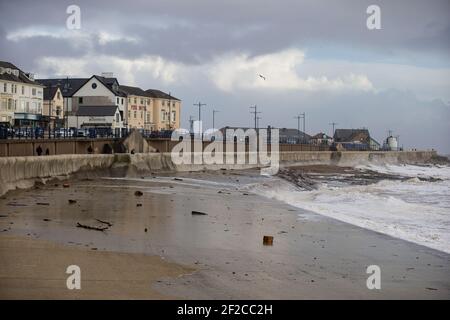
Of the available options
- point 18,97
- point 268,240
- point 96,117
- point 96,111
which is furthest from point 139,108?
point 268,240

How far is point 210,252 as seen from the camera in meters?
11.5

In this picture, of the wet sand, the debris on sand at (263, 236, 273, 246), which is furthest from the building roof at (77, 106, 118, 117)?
the debris on sand at (263, 236, 273, 246)

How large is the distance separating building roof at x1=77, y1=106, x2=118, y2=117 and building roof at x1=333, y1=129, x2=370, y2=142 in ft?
267

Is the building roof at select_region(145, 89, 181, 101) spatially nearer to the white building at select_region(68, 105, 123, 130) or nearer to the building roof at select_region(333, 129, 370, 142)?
the white building at select_region(68, 105, 123, 130)

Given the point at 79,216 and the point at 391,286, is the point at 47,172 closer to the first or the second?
the point at 79,216

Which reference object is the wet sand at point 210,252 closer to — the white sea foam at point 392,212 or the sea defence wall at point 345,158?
the white sea foam at point 392,212

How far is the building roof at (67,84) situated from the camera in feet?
294

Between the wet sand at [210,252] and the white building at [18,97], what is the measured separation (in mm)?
52849

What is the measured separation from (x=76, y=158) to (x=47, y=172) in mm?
4141

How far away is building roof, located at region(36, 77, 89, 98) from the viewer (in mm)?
89688

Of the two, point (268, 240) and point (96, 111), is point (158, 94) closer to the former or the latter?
point (96, 111)

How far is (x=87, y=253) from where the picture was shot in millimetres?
10570

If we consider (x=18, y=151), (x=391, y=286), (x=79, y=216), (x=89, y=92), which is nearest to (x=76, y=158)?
(x=18, y=151)

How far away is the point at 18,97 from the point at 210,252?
224 feet
